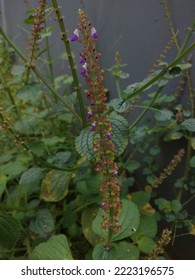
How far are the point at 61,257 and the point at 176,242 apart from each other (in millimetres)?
621

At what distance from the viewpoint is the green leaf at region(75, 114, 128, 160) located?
764 millimetres

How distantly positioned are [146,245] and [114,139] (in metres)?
0.39

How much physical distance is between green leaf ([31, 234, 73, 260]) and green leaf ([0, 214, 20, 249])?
134mm

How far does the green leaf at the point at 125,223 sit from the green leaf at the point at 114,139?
0.17 m

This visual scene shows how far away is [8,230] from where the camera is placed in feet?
3.09

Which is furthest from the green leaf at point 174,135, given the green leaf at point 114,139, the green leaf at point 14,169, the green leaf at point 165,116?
the green leaf at point 14,169

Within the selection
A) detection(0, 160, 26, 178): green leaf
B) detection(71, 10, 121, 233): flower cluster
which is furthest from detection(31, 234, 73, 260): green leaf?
detection(0, 160, 26, 178): green leaf

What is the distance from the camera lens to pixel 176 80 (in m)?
1.19

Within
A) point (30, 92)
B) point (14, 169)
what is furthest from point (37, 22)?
point (14, 169)

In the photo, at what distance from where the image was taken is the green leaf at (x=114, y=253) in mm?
Result: 731

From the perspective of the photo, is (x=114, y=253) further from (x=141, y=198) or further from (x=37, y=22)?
(x=37, y=22)

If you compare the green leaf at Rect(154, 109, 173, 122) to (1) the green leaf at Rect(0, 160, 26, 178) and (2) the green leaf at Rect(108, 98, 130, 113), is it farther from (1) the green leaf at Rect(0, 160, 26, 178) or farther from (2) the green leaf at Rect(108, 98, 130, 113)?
(1) the green leaf at Rect(0, 160, 26, 178)

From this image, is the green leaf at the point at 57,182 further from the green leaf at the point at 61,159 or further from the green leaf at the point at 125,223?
the green leaf at the point at 125,223
